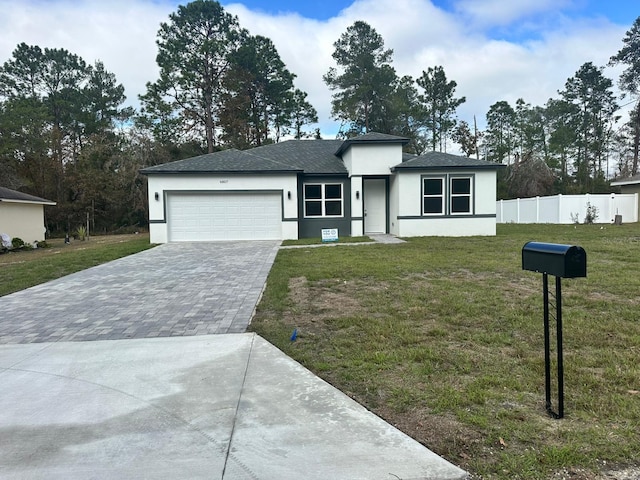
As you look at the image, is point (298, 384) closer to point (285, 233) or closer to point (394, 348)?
point (394, 348)

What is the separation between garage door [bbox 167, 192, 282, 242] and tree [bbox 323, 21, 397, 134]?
18513 millimetres

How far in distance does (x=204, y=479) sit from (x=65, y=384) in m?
2.05

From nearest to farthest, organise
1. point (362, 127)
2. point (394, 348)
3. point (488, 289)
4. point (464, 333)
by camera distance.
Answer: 1. point (394, 348)
2. point (464, 333)
3. point (488, 289)
4. point (362, 127)

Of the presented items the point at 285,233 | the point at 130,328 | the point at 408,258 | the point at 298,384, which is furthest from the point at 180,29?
the point at 298,384

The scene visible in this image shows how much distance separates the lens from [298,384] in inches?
136

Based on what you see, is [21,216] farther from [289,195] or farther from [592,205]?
[592,205]

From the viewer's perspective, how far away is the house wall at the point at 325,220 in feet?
58.2

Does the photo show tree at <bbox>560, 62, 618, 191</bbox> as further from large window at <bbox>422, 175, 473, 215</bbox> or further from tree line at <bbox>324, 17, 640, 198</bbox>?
large window at <bbox>422, 175, 473, 215</bbox>

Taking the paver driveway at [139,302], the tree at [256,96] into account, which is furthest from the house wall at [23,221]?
the tree at [256,96]

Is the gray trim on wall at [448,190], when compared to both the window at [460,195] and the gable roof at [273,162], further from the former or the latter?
the gable roof at [273,162]

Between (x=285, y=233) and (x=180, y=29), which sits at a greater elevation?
(x=180, y=29)

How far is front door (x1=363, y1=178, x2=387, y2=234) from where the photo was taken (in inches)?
719

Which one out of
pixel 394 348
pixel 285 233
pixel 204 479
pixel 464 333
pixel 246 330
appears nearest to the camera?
pixel 204 479

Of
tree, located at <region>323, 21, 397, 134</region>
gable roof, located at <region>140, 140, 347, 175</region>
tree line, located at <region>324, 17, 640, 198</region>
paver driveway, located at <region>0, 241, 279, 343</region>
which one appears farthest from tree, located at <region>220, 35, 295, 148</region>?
paver driveway, located at <region>0, 241, 279, 343</region>
